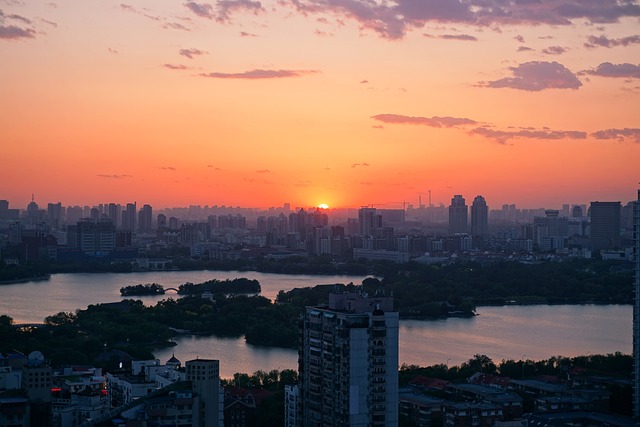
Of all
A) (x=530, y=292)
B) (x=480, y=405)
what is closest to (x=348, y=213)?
(x=530, y=292)

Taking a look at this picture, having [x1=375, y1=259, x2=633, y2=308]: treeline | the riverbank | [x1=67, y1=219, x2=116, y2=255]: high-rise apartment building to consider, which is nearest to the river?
the riverbank

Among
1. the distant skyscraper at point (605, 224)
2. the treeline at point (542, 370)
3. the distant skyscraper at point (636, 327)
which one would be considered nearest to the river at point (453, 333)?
the treeline at point (542, 370)

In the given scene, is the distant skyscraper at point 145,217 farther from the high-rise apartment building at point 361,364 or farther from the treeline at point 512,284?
the high-rise apartment building at point 361,364

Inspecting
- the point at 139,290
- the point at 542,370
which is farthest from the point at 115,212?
the point at 542,370

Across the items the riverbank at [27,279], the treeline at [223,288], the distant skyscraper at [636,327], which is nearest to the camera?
the distant skyscraper at [636,327]

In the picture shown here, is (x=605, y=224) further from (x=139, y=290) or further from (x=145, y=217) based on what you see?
(x=145, y=217)

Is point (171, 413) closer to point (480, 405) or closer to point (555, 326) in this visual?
point (480, 405)
